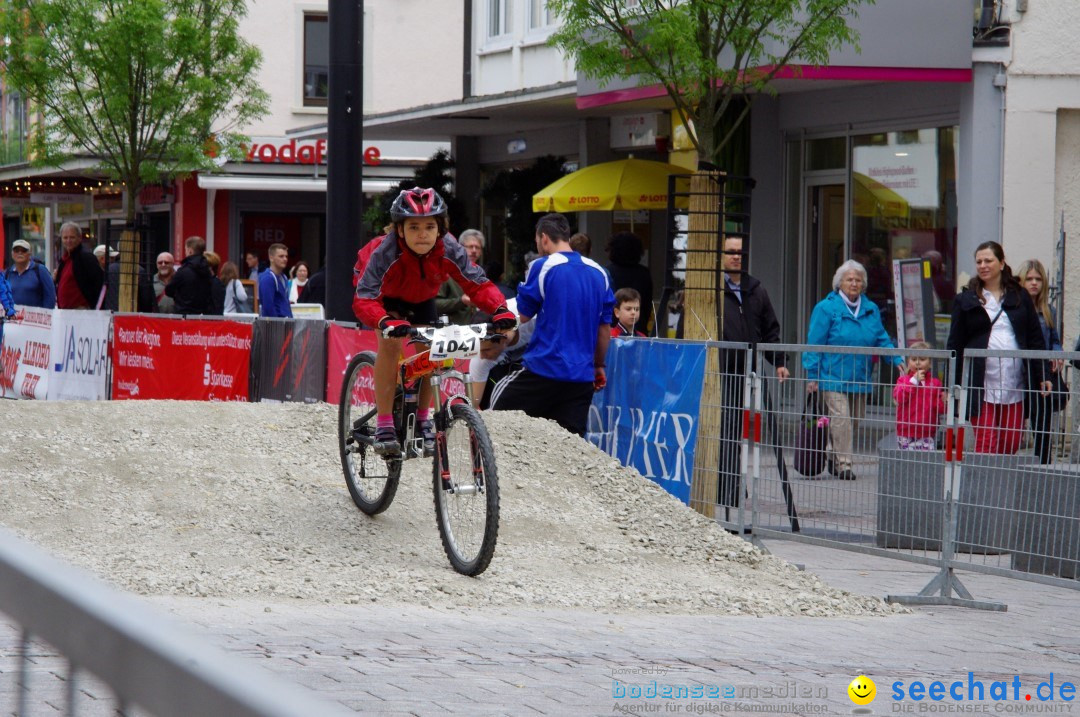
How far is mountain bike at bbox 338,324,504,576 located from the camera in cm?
735

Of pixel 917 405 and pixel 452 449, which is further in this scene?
pixel 917 405

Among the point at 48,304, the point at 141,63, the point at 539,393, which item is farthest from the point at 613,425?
the point at 141,63

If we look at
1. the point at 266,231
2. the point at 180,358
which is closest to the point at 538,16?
the point at 180,358

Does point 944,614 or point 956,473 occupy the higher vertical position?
point 956,473

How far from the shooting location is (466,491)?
7434 millimetres

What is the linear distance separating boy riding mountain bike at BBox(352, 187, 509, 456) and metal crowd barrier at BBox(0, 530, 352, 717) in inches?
222

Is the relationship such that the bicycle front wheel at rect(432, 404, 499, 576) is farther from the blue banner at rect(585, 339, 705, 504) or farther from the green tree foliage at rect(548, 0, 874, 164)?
the green tree foliage at rect(548, 0, 874, 164)

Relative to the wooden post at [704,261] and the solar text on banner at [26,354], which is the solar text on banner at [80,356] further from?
the wooden post at [704,261]

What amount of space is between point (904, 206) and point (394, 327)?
11.3m

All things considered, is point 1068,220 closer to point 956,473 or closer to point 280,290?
point 956,473

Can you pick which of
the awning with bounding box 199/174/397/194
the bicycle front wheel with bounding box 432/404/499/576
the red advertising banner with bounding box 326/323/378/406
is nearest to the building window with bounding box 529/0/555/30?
the red advertising banner with bounding box 326/323/378/406

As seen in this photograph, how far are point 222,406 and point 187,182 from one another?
2738 centimetres

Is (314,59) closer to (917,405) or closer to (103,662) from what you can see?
(917,405)

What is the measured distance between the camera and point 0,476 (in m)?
8.70
